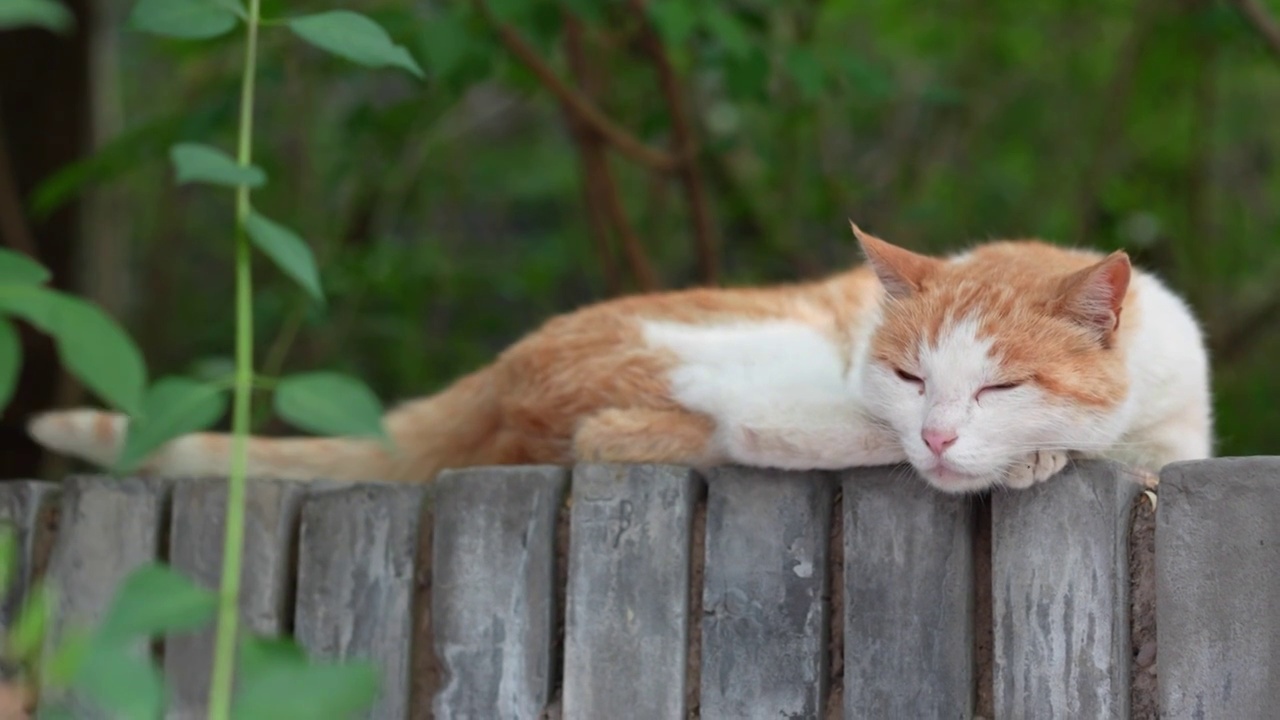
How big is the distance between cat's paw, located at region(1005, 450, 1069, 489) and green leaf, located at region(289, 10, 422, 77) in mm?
977

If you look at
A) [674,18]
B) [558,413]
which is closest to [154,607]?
[558,413]

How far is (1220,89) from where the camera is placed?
524 centimetres

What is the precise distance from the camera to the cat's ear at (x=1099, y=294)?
192cm

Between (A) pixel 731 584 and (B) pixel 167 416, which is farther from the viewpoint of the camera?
(A) pixel 731 584

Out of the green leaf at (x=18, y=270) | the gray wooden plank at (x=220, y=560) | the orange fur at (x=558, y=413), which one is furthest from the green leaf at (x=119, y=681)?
the orange fur at (x=558, y=413)

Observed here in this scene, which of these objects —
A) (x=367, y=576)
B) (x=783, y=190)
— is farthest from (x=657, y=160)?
(x=367, y=576)

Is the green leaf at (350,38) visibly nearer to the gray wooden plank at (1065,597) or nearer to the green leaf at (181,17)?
the green leaf at (181,17)

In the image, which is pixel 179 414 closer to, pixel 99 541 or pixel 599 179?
pixel 99 541

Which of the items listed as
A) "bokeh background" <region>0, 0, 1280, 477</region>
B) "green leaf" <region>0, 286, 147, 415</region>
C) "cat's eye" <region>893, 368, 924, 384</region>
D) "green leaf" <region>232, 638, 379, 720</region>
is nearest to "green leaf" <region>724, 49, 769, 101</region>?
"bokeh background" <region>0, 0, 1280, 477</region>

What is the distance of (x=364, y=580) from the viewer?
2.10m

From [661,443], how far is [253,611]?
72 centimetres

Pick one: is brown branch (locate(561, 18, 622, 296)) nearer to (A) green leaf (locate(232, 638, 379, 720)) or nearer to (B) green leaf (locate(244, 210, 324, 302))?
(B) green leaf (locate(244, 210, 324, 302))

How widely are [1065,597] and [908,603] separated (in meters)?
0.21

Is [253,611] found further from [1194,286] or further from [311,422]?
[1194,286]
